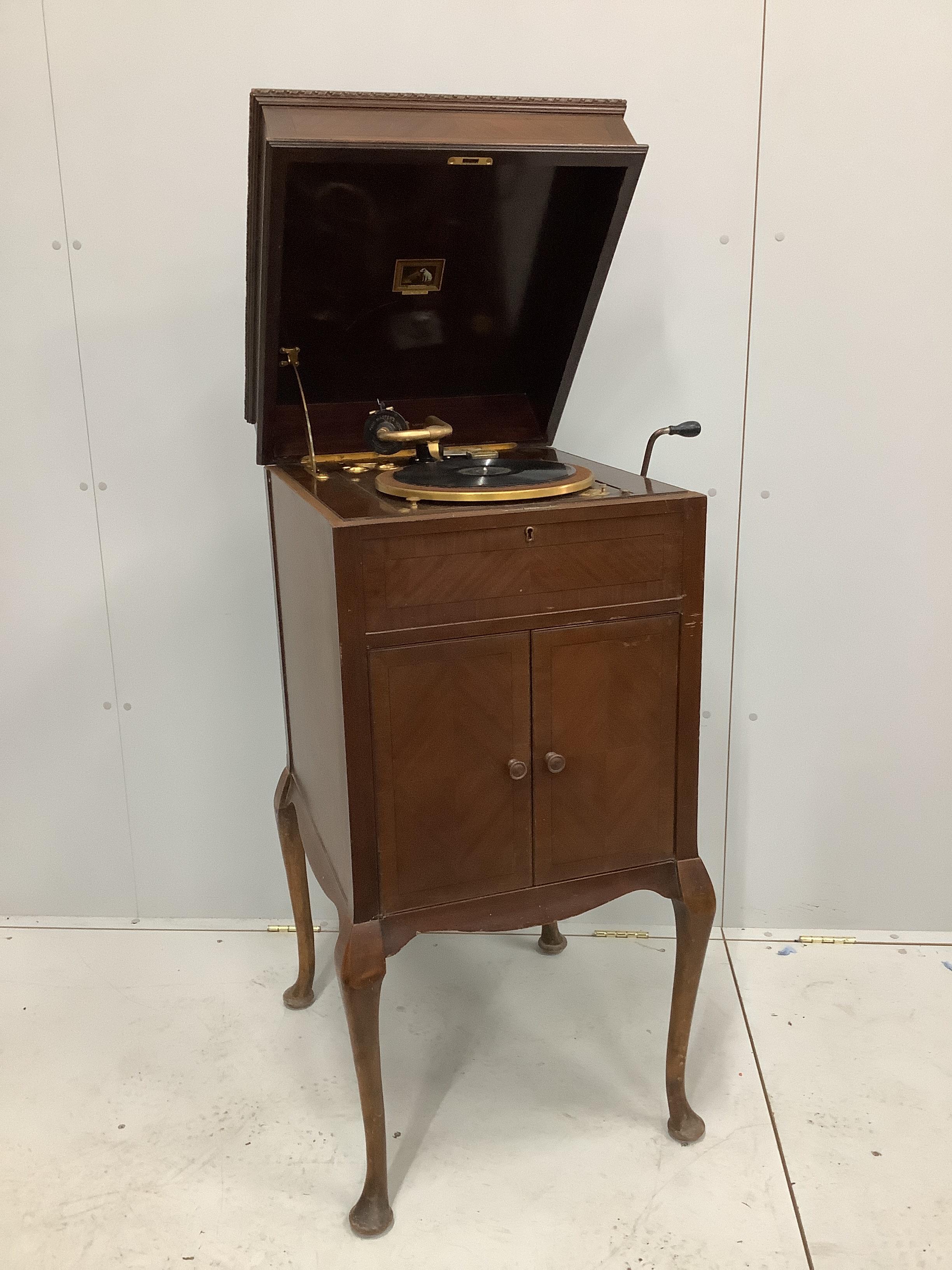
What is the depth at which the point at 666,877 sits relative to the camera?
1.63 meters

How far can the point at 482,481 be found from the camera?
152 cm

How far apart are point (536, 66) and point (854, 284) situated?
71cm

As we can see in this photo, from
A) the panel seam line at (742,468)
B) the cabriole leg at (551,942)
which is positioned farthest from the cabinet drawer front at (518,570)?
the cabriole leg at (551,942)

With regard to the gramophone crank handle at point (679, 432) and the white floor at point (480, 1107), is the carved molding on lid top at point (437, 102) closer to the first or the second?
the gramophone crank handle at point (679, 432)

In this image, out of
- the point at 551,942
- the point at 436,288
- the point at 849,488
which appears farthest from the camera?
the point at 551,942

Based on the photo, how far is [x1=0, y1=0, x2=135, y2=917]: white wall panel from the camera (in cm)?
196

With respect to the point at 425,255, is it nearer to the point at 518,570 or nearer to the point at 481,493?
the point at 481,493

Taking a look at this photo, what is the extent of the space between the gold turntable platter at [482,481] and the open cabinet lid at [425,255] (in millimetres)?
243

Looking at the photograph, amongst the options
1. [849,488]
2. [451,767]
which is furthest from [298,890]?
[849,488]

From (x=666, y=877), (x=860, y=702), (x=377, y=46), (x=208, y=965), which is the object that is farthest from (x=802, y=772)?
(x=377, y=46)

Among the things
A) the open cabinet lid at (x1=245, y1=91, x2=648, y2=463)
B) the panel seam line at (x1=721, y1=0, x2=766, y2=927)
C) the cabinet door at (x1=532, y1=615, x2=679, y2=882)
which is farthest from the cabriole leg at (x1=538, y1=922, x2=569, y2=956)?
the open cabinet lid at (x1=245, y1=91, x2=648, y2=463)

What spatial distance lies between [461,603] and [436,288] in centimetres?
64

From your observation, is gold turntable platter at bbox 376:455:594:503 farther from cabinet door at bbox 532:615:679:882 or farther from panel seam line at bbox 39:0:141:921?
panel seam line at bbox 39:0:141:921

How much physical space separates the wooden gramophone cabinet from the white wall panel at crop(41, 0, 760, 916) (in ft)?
1.15
